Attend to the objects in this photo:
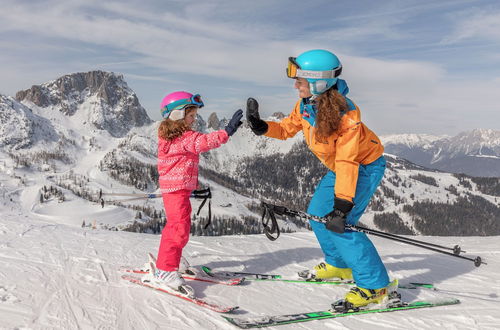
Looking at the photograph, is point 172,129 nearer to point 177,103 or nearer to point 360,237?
point 177,103

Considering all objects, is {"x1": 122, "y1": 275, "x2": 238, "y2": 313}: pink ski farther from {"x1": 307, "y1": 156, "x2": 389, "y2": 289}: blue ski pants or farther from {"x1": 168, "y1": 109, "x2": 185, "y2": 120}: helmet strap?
{"x1": 168, "y1": 109, "x2": 185, "y2": 120}: helmet strap

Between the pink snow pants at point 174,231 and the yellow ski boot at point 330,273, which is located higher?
the pink snow pants at point 174,231

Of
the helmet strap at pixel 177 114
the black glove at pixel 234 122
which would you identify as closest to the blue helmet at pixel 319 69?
the black glove at pixel 234 122

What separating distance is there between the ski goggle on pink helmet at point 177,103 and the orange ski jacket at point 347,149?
62.8 inches

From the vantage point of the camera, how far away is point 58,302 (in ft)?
13.5

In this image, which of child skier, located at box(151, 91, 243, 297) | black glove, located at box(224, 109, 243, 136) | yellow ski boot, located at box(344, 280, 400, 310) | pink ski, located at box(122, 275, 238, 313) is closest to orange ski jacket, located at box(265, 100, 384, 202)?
black glove, located at box(224, 109, 243, 136)

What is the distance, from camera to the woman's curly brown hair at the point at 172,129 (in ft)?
16.9

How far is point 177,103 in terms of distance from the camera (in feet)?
17.0

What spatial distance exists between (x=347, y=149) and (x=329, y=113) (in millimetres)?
477

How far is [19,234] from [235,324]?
524cm

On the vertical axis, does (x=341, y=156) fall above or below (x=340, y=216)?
above

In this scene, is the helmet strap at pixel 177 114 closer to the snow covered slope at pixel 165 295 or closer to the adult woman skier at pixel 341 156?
the adult woman skier at pixel 341 156

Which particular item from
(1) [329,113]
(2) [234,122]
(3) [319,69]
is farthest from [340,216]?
(3) [319,69]

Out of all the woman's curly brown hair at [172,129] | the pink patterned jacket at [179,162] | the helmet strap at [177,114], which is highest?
the helmet strap at [177,114]
